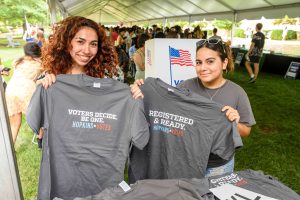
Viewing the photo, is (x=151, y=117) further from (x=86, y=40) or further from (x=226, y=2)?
(x=226, y=2)

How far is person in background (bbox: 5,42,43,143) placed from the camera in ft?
10.9

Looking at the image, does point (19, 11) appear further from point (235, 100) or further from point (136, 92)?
point (235, 100)

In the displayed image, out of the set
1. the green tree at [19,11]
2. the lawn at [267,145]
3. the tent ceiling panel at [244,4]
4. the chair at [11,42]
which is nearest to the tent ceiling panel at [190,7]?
the tent ceiling panel at [244,4]

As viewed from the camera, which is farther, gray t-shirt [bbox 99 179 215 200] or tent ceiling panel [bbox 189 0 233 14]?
tent ceiling panel [bbox 189 0 233 14]

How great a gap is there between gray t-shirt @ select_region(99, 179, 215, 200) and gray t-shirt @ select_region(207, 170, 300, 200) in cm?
15

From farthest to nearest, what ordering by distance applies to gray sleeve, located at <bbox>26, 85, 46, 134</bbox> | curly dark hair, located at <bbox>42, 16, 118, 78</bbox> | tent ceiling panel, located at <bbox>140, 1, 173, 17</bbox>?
tent ceiling panel, located at <bbox>140, 1, 173, 17</bbox> < curly dark hair, located at <bbox>42, 16, 118, 78</bbox> < gray sleeve, located at <bbox>26, 85, 46, 134</bbox>

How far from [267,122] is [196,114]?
428 cm

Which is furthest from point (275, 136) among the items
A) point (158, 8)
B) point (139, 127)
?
point (158, 8)

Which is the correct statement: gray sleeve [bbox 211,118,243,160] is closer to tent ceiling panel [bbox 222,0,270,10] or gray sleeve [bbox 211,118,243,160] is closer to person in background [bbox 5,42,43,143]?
person in background [bbox 5,42,43,143]

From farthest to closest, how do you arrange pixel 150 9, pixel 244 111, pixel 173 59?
1. pixel 150 9
2. pixel 173 59
3. pixel 244 111

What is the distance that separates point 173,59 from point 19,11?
273 cm

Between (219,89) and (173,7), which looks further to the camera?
(173,7)

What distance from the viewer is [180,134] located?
165 centimetres

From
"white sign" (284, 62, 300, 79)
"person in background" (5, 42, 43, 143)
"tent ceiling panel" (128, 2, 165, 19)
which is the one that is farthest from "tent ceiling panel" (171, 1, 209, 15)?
"person in background" (5, 42, 43, 143)
